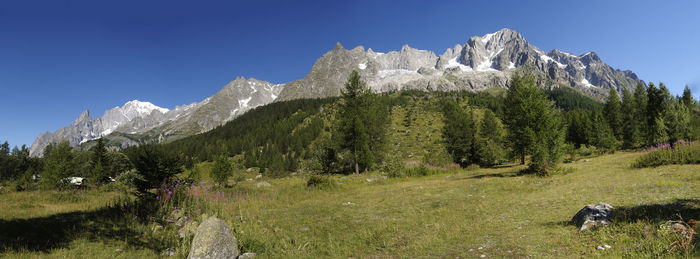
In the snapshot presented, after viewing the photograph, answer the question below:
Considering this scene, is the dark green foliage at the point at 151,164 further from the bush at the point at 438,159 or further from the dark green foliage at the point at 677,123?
the dark green foliage at the point at 677,123

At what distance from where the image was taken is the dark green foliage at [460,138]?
39.8 metres

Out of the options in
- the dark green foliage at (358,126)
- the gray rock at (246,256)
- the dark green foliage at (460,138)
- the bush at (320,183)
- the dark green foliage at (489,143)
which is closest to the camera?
the gray rock at (246,256)

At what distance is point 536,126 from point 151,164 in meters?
28.3

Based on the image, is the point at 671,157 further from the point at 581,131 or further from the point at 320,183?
the point at 581,131

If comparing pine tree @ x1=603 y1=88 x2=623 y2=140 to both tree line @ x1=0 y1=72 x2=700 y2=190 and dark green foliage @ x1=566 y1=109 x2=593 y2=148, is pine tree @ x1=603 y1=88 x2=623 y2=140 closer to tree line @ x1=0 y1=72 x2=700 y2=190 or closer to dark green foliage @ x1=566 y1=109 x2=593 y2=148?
tree line @ x1=0 y1=72 x2=700 y2=190

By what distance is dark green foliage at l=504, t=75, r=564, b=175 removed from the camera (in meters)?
20.8

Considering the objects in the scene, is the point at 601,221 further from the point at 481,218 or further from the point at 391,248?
the point at 391,248

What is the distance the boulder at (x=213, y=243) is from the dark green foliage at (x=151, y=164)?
7.84 m

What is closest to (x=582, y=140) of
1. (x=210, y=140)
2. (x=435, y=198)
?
(x=435, y=198)

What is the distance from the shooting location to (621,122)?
65000 mm

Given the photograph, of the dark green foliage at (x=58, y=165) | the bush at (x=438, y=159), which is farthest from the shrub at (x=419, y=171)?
the dark green foliage at (x=58, y=165)

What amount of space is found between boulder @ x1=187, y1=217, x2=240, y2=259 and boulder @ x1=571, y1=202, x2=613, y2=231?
9096mm

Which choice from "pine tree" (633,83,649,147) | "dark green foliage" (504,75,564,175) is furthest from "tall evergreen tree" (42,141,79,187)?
"pine tree" (633,83,649,147)

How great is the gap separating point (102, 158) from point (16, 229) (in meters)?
51.1
